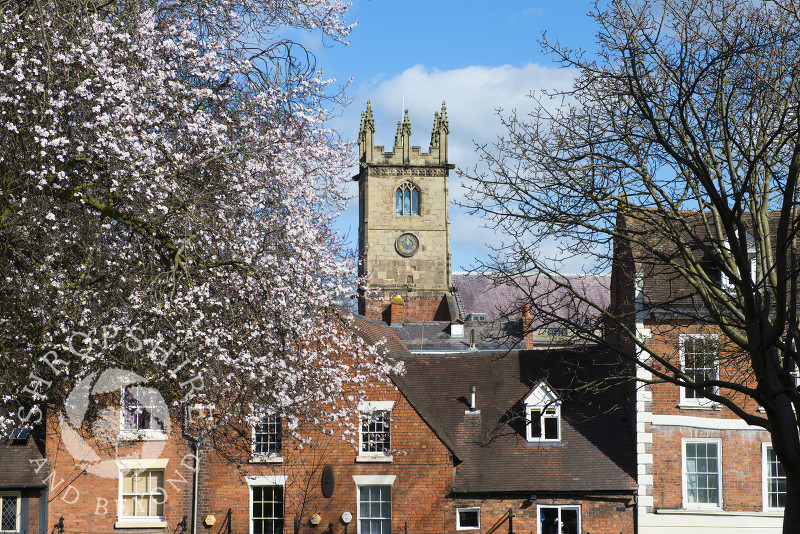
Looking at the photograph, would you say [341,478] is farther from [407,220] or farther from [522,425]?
[407,220]

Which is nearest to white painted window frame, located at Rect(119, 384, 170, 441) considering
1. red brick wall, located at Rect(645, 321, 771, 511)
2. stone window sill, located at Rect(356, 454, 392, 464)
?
stone window sill, located at Rect(356, 454, 392, 464)

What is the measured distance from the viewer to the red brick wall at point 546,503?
87.9ft

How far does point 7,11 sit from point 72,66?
0.92m

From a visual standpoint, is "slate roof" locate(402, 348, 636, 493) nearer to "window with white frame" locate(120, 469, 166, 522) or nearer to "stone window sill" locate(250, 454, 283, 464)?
"stone window sill" locate(250, 454, 283, 464)

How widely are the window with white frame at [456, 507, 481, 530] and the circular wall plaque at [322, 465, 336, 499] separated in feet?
12.4

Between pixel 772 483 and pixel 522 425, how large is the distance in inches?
285

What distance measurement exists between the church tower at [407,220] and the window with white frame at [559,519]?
45113 mm

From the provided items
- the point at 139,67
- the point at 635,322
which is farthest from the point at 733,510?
the point at 139,67

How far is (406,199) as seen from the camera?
7456 centimetres

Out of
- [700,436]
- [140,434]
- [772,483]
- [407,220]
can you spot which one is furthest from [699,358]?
[407,220]

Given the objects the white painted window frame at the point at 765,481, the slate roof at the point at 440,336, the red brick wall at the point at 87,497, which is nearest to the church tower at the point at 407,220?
the slate roof at the point at 440,336

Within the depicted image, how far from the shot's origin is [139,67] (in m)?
11.5

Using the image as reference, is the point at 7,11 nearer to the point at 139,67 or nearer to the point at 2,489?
the point at 139,67

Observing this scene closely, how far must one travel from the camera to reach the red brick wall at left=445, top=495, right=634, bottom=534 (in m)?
26.8
